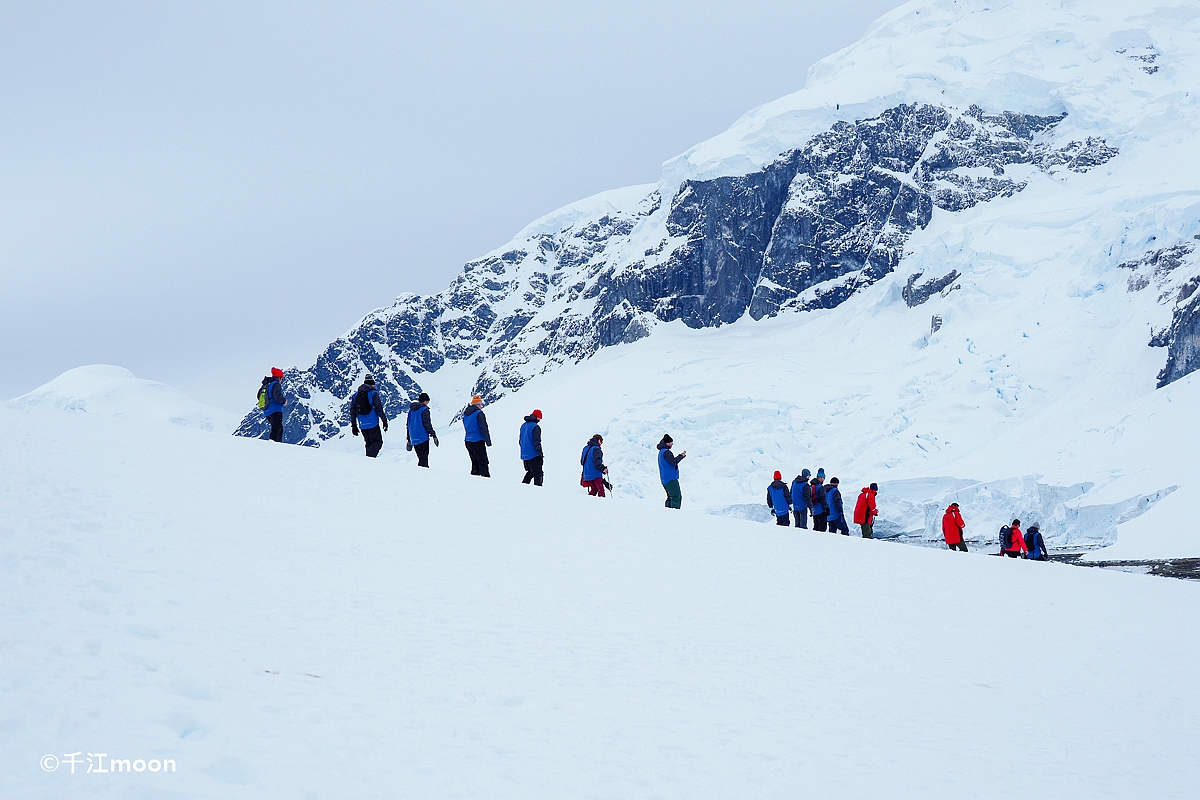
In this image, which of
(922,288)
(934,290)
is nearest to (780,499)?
(934,290)

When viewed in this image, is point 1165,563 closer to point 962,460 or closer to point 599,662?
point 599,662

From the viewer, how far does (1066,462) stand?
3831 cm

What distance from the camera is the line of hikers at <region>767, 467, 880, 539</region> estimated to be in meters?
18.3

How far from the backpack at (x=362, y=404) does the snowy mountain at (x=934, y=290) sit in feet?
67.0

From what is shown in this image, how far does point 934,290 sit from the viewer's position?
2785 inches

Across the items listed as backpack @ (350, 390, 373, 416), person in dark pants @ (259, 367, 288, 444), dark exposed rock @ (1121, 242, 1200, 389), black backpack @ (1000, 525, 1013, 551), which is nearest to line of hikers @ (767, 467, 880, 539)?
black backpack @ (1000, 525, 1013, 551)

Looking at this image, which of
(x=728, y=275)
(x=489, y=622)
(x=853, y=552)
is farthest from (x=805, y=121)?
(x=489, y=622)

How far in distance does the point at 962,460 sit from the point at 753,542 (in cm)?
3759

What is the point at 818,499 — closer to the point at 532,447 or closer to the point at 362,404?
the point at 532,447

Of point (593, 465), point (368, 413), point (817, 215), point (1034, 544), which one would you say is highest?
point (817, 215)

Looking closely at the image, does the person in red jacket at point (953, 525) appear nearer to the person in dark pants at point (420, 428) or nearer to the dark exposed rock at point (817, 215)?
the person in dark pants at point (420, 428)

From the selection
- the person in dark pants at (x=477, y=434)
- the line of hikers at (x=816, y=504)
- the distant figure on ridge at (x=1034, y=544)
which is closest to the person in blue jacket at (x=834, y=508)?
the line of hikers at (x=816, y=504)

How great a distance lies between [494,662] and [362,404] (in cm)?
989

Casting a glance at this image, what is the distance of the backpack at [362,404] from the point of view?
1470cm
